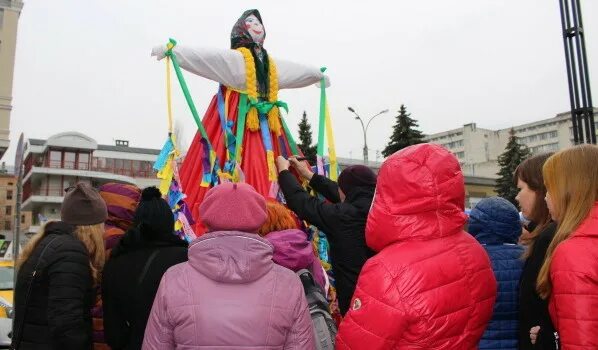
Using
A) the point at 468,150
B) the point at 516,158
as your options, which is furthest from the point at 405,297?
the point at 468,150

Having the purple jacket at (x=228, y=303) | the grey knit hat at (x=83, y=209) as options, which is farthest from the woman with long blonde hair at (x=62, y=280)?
the purple jacket at (x=228, y=303)

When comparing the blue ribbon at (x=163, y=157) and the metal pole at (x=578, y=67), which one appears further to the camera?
the metal pole at (x=578, y=67)

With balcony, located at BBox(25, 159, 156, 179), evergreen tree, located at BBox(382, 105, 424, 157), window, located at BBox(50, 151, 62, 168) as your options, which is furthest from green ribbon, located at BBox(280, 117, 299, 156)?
window, located at BBox(50, 151, 62, 168)

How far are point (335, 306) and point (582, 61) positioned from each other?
5.60 m

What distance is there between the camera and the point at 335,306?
12.4ft

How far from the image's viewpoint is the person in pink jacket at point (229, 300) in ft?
6.46

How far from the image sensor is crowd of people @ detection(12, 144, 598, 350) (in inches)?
77.4

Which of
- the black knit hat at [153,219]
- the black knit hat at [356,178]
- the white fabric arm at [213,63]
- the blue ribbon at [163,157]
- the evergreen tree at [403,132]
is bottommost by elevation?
the black knit hat at [153,219]

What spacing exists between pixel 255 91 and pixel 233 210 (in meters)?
2.16

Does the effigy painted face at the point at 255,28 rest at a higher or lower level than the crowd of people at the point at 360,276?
higher

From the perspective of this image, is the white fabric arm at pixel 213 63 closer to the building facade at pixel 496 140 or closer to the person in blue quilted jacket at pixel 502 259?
the person in blue quilted jacket at pixel 502 259

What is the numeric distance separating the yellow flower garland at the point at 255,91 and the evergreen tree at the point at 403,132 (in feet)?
75.3

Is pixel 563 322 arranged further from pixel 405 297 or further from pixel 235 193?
pixel 235 193

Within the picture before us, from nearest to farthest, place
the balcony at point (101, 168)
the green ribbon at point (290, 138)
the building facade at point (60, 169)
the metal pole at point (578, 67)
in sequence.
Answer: the green ribbon at point (290, 138)
the metal pole at point (578, 67)
the building facade at point (60, 169)
the balcony at point (101, 168)
